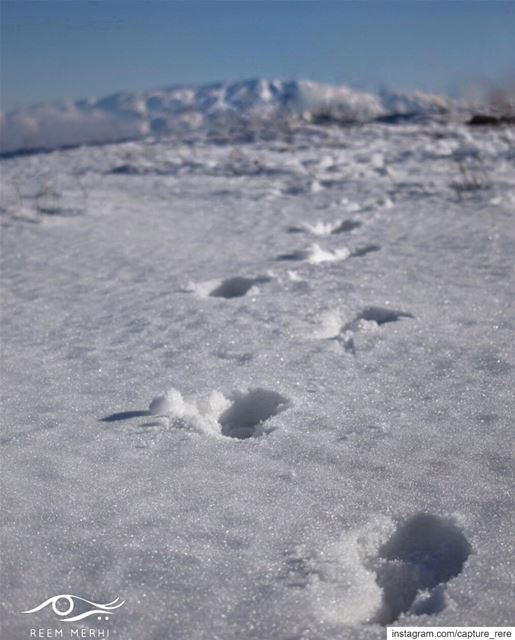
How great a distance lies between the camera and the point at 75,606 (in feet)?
4.24

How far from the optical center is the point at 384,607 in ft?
4.31

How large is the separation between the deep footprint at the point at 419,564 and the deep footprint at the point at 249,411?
622mm

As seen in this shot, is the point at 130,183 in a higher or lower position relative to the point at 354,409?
lower

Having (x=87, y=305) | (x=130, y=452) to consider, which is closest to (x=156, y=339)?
(x=87, y=305)

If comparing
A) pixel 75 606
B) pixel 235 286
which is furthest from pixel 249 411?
pixel 235 286

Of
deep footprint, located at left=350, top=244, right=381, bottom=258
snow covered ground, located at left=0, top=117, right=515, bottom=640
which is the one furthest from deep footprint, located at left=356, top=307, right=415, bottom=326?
deep footprint, located at left=350, top=244, right=381, bottom=258

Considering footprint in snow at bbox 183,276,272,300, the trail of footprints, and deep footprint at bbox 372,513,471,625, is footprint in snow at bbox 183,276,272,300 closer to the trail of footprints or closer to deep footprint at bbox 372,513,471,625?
the trail of footprints

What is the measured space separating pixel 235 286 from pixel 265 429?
155 cm

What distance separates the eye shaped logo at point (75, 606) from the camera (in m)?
1.27

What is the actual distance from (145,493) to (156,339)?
1077 millimetres

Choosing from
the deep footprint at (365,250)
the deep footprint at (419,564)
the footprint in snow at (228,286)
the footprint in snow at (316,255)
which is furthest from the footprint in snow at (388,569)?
the deep footprint at (365,250)

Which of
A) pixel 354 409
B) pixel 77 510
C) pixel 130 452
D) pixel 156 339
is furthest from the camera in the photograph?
pixel 156 339

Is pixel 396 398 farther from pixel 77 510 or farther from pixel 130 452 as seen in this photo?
pixel 77 510

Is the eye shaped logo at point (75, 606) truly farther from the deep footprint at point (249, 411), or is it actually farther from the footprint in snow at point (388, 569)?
the deep footprint at point (249, 411)
